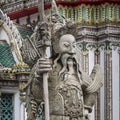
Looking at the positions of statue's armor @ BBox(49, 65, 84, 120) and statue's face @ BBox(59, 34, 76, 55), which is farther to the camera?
statue's face @ BBox(59, 34, 76, 55)

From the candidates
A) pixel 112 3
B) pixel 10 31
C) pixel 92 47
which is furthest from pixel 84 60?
pixel 10 31

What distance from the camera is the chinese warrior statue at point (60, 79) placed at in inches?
363

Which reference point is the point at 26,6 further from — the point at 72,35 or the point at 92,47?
the point at 72,35

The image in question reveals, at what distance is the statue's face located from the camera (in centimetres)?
940

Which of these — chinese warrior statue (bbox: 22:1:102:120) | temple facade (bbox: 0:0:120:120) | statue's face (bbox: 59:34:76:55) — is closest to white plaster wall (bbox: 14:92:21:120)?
temple facade (bbox: 0:0:120:120)

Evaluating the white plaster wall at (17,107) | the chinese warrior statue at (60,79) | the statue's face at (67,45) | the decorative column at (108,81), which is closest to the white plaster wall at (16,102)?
the white plaster wall at (17,107)

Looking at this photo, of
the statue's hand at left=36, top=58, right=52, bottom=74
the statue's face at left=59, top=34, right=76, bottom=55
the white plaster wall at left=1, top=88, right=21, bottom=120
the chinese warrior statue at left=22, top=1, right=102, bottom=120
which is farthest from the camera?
the white plaster wall at left=1, top=88, right=21, bottom=120

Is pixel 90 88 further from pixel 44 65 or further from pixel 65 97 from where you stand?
pixel 44 65

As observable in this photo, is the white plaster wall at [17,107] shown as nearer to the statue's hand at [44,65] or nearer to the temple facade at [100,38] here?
the temple facade at [100,38]

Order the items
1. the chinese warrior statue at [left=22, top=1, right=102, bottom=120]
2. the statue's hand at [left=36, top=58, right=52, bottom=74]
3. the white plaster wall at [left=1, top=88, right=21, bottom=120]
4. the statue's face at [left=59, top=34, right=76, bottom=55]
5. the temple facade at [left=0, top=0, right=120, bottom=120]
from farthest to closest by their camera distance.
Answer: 1. the temple facade at [left=0, top=0, right=120, bottom=120]
2. the white plaster wall at [left=1, top=88, right=21, bottom=120]
3. the statue's face at [left=59, top=34, right=76, bottom=55]
4. the chinese warrior statue at [left=22, top=1, right=102, bottom=120]
5. the statue's hand at [left=36, top=58, right=52, bottom=74]

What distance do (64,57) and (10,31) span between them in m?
8.57

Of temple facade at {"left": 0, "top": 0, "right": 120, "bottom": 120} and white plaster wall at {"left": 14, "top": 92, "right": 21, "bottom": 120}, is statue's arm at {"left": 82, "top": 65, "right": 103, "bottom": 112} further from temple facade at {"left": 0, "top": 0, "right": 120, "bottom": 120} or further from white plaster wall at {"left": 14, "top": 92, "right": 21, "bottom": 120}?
temple facade at {"left": 0, "top": 0, "right": 120, "bottom": 120}

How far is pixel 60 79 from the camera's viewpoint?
9.32 m

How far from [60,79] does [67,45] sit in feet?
1.34
